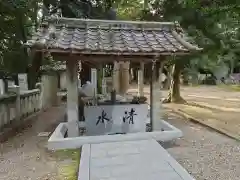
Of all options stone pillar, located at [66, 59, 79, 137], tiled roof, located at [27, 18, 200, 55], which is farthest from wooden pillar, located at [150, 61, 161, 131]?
stone pillar, located at [66, 59, 79, 137]

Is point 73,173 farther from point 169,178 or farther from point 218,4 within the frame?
point 218,4

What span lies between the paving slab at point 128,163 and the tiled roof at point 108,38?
6.60ft

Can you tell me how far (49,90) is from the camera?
16.5 metres

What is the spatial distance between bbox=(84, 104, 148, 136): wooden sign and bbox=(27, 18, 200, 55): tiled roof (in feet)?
5.51

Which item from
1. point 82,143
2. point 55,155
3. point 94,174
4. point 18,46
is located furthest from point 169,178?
point 18,46

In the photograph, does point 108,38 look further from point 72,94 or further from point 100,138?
point 100,138

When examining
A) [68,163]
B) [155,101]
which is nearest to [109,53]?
[155,101]

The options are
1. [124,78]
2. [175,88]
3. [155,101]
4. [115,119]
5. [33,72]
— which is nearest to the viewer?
[115,119]

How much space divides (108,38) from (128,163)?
2.93 meters

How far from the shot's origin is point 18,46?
1083 cm

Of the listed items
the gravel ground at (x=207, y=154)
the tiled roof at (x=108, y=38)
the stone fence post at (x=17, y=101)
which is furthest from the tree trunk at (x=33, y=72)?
the gravel ground at (x=207, y=154)

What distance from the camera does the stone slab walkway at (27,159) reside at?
5.45 meters

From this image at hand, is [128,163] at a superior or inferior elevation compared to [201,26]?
inferior

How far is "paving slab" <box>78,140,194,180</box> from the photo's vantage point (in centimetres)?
444
